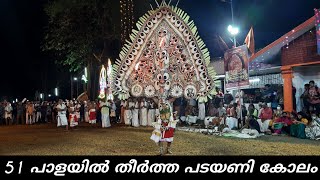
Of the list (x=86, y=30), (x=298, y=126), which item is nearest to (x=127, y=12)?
(x=86, y=30)

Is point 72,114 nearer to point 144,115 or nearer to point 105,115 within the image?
point 105,115

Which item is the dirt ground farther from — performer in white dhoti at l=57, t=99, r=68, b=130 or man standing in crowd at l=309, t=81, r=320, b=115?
performer in white dhoti at l=57, t=99, r=68, b=130

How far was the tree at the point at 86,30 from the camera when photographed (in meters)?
30.9

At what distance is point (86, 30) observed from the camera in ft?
102

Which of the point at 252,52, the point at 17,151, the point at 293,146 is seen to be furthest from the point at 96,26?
the point at 293,146

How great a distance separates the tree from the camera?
30.9 meters

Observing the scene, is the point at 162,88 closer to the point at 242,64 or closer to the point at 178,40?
the point at 178,40

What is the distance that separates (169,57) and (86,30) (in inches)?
765

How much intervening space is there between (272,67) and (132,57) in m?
9.41

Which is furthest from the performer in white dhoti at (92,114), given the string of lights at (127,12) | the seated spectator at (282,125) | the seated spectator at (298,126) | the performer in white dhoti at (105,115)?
the seated spectator at (298,126)

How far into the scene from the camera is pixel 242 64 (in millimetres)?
15258

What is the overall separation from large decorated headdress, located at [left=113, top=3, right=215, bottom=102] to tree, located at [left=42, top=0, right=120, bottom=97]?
17.4 m

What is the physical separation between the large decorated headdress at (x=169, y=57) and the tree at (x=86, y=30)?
17.4 metres

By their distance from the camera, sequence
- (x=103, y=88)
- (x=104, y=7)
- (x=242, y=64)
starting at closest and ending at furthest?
1. (x=242, y=64)
2. (x=103, y=88)
3. (x=104, y=7)
